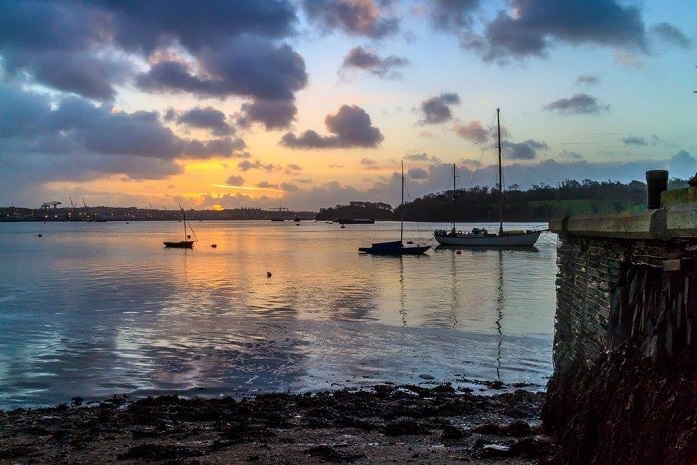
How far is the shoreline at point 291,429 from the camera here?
28.6 feet

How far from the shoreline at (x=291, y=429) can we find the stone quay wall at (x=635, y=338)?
1753 millimetres

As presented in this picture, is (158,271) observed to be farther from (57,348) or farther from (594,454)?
(594,454)

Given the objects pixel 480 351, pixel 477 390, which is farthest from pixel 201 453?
pixel 480 351

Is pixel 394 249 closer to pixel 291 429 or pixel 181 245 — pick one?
pixel 181 245

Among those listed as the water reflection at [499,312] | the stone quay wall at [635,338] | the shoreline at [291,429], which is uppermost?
the stone quay wall at [635,338]

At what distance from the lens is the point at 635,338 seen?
227 inches

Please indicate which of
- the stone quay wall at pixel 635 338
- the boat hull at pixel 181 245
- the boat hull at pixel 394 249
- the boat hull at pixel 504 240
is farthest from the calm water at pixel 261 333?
the boat hull at pixel 181 245

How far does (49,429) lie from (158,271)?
41.8 metres

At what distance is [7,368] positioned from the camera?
1600 centimetres

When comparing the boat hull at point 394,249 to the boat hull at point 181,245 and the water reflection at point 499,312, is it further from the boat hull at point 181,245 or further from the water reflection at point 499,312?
the boat hull at point 181,245

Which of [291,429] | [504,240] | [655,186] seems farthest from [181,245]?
[655,186]

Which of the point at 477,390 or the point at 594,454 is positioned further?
the point at 477,390

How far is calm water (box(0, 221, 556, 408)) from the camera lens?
14742 millimetres

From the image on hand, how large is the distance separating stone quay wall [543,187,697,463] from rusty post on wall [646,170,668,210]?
4.8 inches
